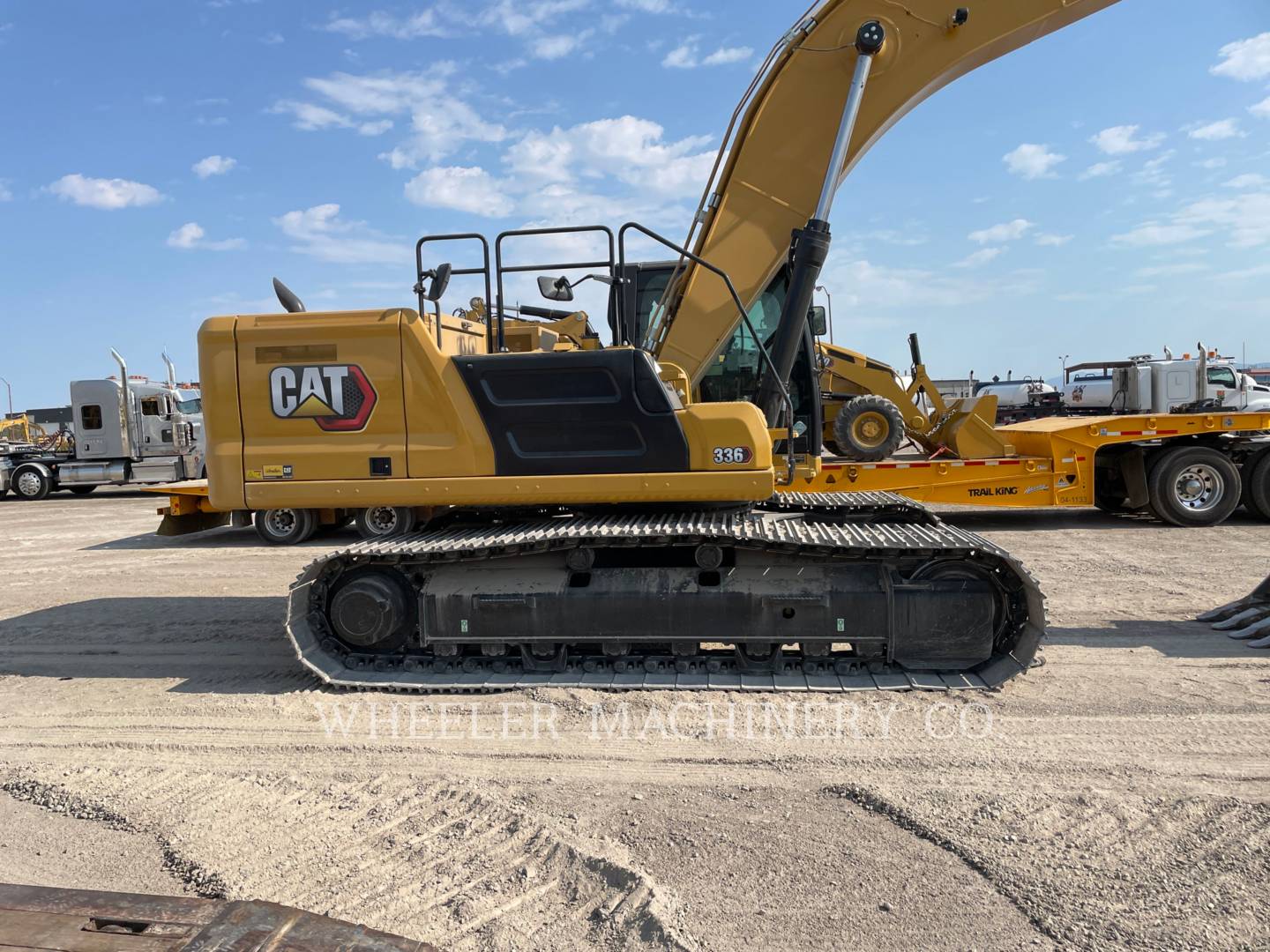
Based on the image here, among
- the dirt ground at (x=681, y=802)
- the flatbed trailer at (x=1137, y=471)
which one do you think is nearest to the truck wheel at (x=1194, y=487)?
the flatbed trailer at (x=1137, y=471)

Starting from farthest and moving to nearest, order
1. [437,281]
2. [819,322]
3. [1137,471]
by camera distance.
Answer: [1137,471] < [819,322] < [437,281]

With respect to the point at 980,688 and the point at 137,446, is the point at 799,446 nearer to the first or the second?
the point at 980,688

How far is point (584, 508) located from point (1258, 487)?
9.75 meters

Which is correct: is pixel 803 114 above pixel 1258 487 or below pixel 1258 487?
above

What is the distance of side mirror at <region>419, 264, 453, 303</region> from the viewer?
16.4 feet

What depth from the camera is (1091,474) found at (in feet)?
35.5

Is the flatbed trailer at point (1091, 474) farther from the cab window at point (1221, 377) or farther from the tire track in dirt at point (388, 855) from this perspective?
the cab window at point (1221, 377)

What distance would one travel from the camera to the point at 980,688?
4.83m

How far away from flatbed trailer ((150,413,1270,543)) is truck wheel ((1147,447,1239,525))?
0.04 feet

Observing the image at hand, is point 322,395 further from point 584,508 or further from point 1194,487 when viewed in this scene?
point 1194,487

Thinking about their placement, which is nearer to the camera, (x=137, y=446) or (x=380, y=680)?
(x=380, y=680)

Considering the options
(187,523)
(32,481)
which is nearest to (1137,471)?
(187,523)

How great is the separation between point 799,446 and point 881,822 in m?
3.82

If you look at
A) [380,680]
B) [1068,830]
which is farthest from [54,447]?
[1068,830]
